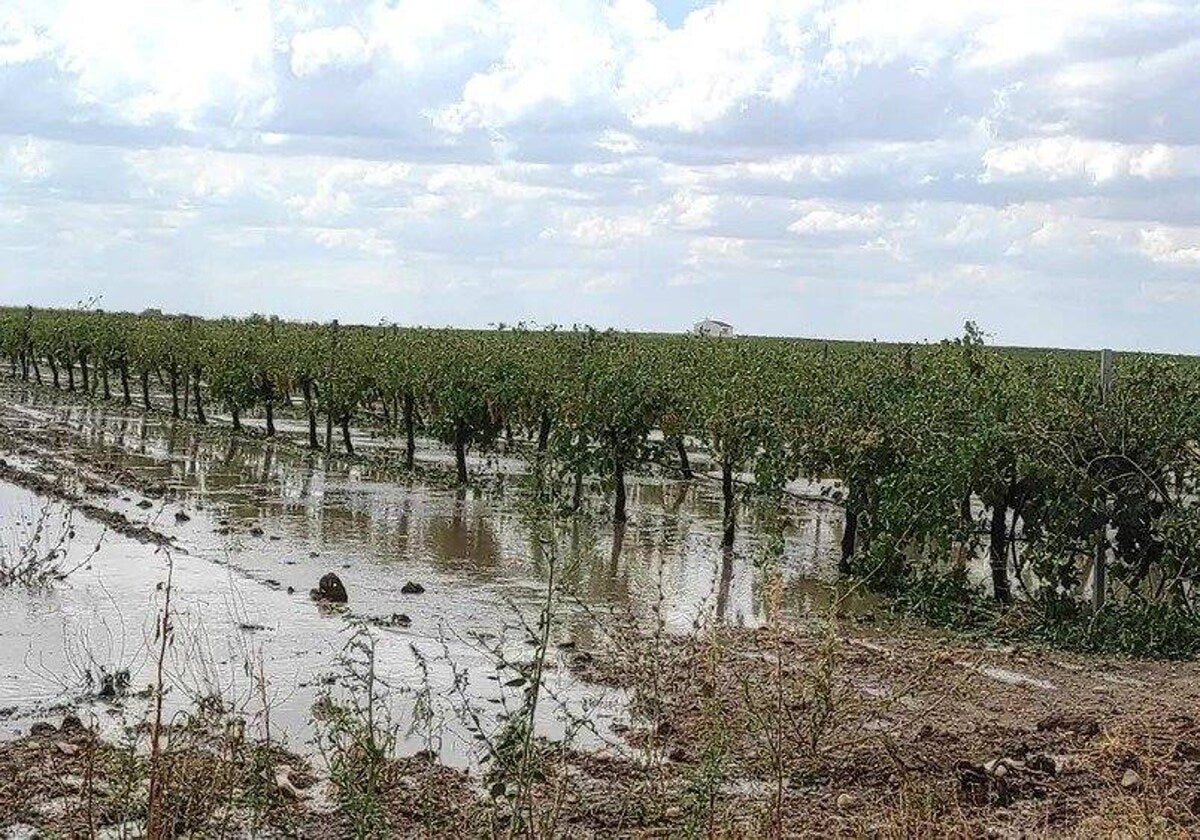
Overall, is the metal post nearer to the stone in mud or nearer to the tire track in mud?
the tire track in mud

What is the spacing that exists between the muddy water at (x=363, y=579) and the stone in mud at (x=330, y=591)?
0.15 metres

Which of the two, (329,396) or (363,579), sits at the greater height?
(329,396)

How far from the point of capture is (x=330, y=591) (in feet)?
45.6

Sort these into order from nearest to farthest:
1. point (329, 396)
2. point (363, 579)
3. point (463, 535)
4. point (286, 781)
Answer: point (286, 781), point (363, 579), point (463, 535), point (329, 396)

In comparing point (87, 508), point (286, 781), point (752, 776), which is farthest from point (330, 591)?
point (752, 776)

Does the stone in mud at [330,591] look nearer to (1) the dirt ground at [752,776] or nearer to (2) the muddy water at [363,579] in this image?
(2) the muddy water at [363,579]

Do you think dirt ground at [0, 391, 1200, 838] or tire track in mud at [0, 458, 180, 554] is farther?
tire track in mud at [0, 458, 180, 554]

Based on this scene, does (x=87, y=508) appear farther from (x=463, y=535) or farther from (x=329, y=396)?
(x=329, y=396)

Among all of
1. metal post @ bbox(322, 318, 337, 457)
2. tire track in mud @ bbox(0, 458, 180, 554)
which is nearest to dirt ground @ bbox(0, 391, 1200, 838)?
tire track in mud @ bbox(0, 458, 180, 554)

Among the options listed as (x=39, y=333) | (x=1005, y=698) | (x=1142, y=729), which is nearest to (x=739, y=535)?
(x=1005, y=698)

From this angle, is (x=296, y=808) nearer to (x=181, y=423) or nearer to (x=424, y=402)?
(x=424, y=402)

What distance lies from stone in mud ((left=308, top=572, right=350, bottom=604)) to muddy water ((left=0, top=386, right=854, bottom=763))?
0.15m

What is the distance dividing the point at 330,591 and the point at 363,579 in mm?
1278

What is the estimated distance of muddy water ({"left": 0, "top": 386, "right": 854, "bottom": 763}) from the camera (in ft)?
33.6
